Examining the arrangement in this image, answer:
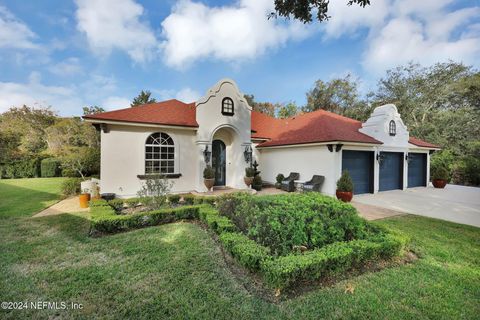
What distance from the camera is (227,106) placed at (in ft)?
38.3

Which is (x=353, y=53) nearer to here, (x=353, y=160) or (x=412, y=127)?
(x=353, y=160)

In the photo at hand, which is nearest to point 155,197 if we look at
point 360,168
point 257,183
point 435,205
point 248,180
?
point 248,180

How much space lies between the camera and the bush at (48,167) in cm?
1994

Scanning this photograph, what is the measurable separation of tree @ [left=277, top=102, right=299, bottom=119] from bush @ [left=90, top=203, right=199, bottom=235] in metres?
25.7

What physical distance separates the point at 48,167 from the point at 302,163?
23278 mm

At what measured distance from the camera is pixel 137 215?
563 cm

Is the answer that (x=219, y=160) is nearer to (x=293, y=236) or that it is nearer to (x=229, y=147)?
(x=229, y=147)

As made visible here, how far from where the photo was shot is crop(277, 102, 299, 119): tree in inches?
1176

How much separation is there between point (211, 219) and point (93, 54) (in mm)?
12418

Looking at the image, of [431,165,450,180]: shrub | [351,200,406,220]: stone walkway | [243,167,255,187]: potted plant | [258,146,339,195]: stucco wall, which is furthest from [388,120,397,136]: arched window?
[243,167,255,187]: potted plant

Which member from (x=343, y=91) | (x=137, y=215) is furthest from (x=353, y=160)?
(x=343, y=91)

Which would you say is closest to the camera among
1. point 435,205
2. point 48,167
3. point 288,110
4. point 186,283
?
point 186,283

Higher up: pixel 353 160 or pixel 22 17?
pixel 22 17

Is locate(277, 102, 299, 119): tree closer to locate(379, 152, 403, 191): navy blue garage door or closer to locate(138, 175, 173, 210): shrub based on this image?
locate(379, 152, 403, 191): navy blue garage door
